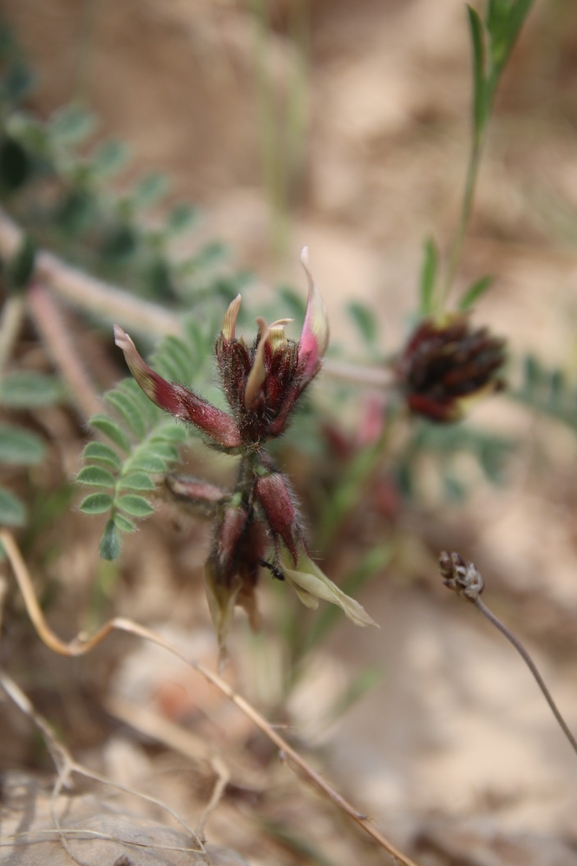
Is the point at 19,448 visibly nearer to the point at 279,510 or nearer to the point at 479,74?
the point at 279,510

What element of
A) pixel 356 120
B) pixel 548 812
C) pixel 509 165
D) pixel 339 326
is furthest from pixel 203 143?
pixel 548 812

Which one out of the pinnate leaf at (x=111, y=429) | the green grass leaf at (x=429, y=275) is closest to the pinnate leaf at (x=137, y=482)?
the pinnate leaf at (x=111, y=429)

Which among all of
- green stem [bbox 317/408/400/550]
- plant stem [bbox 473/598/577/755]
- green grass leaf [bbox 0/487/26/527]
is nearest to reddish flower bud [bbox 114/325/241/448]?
plant stem [bbox 473/598/577/755]

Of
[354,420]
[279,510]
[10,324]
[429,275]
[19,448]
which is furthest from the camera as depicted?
[354,420]

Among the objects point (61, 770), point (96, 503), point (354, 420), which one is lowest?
point (354, 420)

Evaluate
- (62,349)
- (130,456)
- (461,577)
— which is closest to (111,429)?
(130,456)

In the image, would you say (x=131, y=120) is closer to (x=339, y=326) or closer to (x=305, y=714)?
(x=339, y=326)
